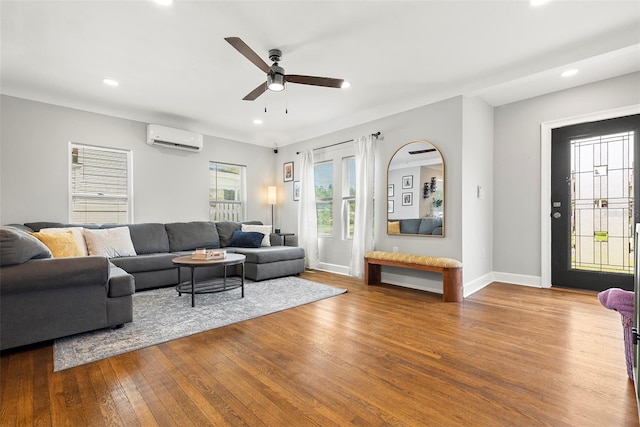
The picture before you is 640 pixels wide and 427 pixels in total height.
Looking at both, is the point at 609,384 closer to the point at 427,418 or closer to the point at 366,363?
the point at 427,418

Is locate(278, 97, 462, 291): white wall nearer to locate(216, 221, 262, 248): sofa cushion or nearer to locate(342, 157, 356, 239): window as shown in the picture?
locate(342, 157, 356, 239): window

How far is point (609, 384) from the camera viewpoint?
178 cm

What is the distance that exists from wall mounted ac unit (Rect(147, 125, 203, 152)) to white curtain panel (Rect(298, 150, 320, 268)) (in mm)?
1958

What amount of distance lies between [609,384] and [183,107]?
5402 mm

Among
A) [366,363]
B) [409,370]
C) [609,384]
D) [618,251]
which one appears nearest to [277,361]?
[366,363]

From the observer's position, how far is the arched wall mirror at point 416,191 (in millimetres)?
4023

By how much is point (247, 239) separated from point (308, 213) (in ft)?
4.15

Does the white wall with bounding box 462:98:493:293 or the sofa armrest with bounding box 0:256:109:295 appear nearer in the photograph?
the sofa armrest with bounding box 0:256:109:295

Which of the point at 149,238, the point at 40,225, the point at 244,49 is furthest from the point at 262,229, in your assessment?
the point at 244,49

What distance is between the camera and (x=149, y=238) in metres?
4.50

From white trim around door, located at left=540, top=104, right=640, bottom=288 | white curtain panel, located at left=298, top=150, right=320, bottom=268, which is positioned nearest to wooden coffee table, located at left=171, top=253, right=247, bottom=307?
white curtain panel, located at left=298, top=150, right=320, bottom=268

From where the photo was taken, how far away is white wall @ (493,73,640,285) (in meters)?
4.03

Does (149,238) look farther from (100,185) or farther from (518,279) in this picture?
(518,279)

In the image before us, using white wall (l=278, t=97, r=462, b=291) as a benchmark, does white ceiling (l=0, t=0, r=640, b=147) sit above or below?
above
